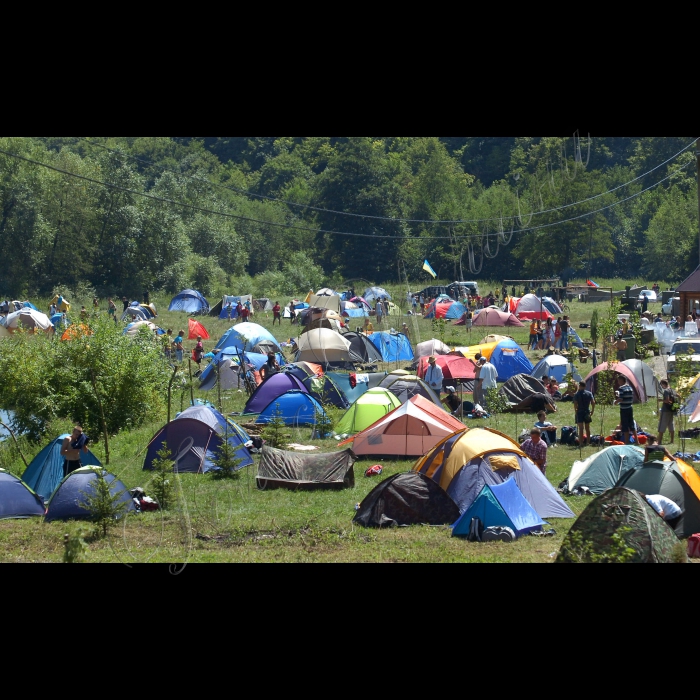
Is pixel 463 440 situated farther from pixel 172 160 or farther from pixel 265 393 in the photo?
pixel 172 160

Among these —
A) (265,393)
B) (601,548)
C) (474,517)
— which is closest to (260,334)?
(265,393)

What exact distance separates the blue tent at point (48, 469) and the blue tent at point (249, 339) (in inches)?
466

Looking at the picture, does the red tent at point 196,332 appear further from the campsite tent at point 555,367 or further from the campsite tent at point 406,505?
the campsite tent at point 406,505

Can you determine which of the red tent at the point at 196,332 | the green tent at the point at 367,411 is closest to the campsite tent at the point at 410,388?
the green tent at the point at 367,411

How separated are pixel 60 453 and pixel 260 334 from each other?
13903mm

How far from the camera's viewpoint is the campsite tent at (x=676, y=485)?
1097 centimetres

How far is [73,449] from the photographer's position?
13172 mm

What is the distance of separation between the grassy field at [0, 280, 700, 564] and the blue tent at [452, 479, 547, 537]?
0.72 feet

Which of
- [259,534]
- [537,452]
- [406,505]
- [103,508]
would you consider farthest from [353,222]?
[259,534]

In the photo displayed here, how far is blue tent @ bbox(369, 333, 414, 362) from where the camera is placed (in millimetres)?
26578

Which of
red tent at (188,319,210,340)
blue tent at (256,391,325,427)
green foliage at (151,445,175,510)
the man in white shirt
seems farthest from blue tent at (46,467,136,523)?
red tent at (188,319,210,340)

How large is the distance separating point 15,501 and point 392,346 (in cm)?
1539

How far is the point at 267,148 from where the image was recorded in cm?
10425

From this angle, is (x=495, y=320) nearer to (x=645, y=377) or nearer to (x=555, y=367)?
(x=555, y=367)
